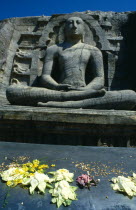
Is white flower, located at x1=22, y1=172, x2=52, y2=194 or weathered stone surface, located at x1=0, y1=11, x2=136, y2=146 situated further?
weathered stone surface, located at x1=0, y1=11, x2=136, y2=146

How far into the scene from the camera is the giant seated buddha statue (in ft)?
13.4

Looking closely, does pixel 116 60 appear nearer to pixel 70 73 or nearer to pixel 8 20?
pixel 70 73

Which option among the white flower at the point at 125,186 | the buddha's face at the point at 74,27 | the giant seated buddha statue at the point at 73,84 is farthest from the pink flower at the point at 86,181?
the buddha's face at the point at 74,27

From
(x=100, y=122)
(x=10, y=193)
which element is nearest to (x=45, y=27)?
(x=100, y=122)

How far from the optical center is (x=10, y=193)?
1.48m

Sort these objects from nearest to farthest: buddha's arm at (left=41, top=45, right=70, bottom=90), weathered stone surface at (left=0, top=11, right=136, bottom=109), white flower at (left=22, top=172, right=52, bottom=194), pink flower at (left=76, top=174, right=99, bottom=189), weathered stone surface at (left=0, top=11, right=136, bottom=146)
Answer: white flower at (left=22, top=172, right=52, bottom=194) < pink flower at (left=76, top=174, right=99, bottom=189) < buddha's arm at (left=41, top=45, right=70, bottom=90) < weathered stone surface at (left=0, top=11, right=136, bottom=109) < weathered stone surface at (left=0, top=11, right=136, bottom=146)

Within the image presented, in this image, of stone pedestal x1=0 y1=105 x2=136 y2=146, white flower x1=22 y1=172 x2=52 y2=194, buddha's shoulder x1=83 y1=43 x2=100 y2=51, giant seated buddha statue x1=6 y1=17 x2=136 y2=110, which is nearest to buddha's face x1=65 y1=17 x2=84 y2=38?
giant seated buddha statue x1=6 y1=17 x2=136 y2=110

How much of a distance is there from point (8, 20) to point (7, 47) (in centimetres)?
92

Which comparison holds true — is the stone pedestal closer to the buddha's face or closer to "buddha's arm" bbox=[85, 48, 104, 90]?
"buddha's arm" bbox=[85, 48, 104, 90]

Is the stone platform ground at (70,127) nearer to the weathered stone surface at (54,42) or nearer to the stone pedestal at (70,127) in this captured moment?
the stone pedestal at (70,127)

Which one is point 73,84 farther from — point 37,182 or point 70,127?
point 37,182

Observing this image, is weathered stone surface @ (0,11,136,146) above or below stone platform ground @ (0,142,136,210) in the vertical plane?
above

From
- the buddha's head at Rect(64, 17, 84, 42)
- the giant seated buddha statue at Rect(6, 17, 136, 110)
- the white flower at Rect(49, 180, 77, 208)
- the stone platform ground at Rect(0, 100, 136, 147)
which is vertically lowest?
the white flower at Rect(49, 180, 77, 208)

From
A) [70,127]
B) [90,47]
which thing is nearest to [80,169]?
[70,127]
